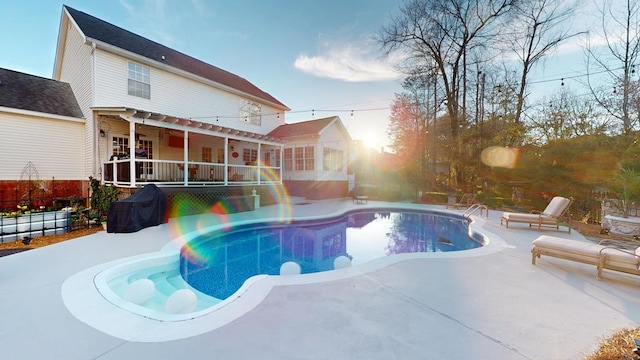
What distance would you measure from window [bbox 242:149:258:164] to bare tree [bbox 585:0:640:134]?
1966 centimetres

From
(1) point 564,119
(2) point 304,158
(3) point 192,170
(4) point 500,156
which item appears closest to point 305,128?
(2) point 304,158

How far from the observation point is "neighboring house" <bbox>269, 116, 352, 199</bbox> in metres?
16.4

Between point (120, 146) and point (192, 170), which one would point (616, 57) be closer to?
point (192, 170)

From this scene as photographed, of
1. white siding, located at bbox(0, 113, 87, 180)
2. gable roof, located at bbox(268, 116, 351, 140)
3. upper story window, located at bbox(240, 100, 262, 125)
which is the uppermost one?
upper story window, located at bbox(240, 100, 262, 125)

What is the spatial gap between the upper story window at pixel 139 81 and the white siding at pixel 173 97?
16cm

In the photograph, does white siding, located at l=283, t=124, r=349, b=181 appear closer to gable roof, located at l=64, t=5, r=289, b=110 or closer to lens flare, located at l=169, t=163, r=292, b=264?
lens flare, located at l=169, t=163, r=292, b=264

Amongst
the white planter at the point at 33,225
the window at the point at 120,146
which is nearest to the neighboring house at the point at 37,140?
the window at the point at 120,146

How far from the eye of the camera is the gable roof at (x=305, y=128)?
16.1 metres

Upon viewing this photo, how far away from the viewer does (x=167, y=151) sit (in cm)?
1327

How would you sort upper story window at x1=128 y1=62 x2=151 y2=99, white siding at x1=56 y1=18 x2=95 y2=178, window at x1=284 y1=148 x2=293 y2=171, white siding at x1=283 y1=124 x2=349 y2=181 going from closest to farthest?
white siding at x1=56 y1=18 x2=95 y2=178 < upper story window at x1=128 y1=62 x2=151 y2=99 < white siding at x1=283 y1=124 x2=349 y2=181 < window at x1=284 y1=148 x2=293 y2=171

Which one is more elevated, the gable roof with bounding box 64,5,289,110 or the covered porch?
the gable roof with bounding box 64,5,289,110

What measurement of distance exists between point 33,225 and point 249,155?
35.5ft

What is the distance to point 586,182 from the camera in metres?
11.3

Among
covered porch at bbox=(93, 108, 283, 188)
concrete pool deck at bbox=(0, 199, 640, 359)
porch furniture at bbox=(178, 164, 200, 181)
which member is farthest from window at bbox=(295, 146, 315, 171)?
concrete pool deck at bbox=(0, 199, 640, 359)
